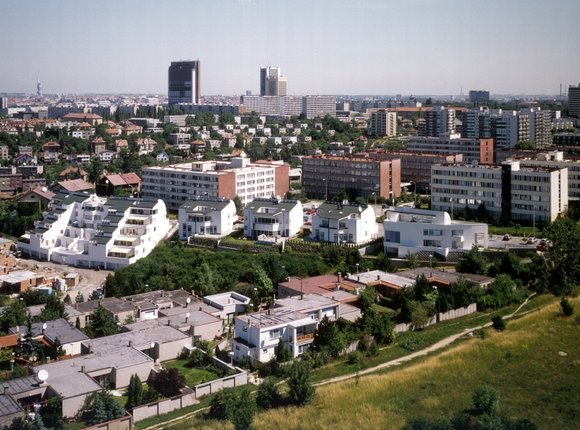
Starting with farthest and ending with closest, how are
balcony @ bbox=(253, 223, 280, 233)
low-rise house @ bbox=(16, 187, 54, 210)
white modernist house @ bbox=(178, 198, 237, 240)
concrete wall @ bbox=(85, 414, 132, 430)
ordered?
low-rise house @ bbox=(16, 187, 54, 210) → white modernist house @ bbox=(178, 198, 237, 240) → balcony @ bbox=(253, 223, 280, 233) → concrete wall @ bbox=(85, 414, 132, 430)

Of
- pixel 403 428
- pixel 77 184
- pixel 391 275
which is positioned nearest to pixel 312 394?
pixel 403 428

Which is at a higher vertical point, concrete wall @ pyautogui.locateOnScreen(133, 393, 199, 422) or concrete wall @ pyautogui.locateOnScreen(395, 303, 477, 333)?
concrete wall @ pyautogui.locateOnScreen(395, 303, 477, 333)

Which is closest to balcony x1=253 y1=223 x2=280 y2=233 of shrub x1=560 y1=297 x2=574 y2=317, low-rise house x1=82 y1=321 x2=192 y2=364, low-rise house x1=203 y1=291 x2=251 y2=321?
low-rise house x1=203 y1=291 x2=251 y2=321

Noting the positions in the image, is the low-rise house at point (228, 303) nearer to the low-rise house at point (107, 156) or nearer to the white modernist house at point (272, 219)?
the white modernist house at point (272, 219)

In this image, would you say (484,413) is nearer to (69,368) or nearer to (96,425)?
(96,425)

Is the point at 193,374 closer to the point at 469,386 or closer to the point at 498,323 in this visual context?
the point at 469,386

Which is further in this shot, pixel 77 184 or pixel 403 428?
pixel 77 184

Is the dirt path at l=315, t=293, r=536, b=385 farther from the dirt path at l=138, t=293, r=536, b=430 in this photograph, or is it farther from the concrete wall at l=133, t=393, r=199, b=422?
the concrete wall at l=133, t=393, r=199, b=422

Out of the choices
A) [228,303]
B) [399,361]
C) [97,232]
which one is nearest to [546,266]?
[399,361]
